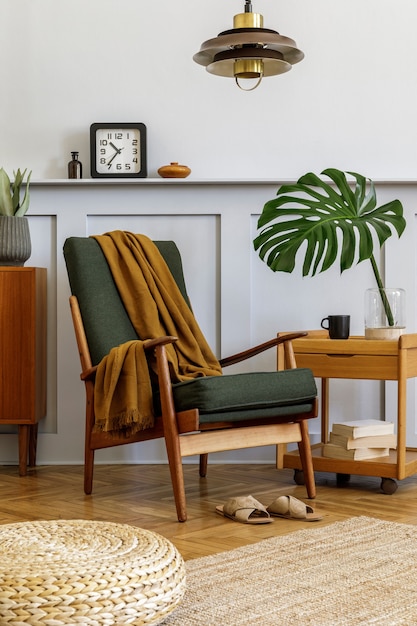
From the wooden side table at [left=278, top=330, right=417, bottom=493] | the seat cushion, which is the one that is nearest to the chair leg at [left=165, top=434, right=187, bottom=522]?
the seat cushion

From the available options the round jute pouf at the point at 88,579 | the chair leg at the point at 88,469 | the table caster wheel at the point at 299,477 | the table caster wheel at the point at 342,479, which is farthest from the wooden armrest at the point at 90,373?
the round jute pouf at the point at 88,579

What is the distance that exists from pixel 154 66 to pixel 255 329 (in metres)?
1.33

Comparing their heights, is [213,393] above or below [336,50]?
below

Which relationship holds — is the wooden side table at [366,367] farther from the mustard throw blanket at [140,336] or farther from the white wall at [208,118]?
the white wall at [208,118]

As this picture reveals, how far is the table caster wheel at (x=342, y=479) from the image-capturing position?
3.44 meters

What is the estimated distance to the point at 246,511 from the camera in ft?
8.97

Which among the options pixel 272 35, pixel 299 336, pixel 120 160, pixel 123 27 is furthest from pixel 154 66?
pixel 299 336

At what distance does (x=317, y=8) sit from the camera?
157 inches

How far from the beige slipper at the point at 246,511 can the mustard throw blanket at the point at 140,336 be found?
0.40 m

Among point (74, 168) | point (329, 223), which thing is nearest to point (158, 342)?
point (329, 223)

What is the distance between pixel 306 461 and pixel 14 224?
64.4 inches

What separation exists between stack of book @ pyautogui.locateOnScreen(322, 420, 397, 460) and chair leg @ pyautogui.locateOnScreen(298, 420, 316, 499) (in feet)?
0.78

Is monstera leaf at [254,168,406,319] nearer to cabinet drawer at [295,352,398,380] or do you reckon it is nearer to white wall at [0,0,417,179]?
cabinet drawer at [295,352,398,380]

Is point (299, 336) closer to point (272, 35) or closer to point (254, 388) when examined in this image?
point (254, 388)
